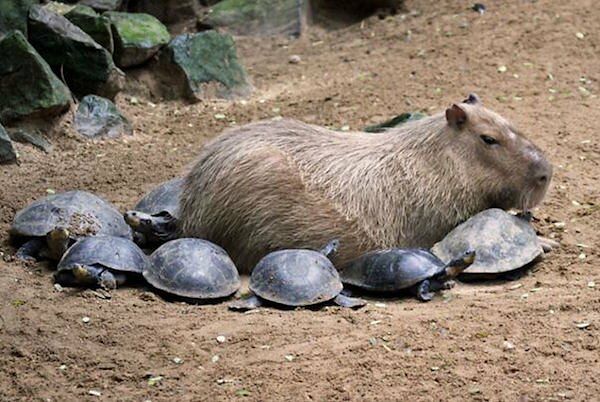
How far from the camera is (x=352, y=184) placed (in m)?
6.79

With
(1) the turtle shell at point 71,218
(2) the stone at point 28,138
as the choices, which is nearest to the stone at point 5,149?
(2) the stone at point 28,138

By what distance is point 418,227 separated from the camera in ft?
22.5

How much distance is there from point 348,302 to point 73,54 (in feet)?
13.9

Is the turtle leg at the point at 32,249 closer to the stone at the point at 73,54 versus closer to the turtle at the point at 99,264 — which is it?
the turtle at the point at 99,264

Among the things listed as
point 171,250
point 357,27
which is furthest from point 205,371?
point 357,27

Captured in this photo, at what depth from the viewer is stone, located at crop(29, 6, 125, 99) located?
359 inches

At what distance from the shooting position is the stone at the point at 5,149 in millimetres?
8188

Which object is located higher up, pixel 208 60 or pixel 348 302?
pixel 208 60

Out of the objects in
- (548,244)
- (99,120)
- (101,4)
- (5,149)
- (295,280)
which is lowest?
(548,244)

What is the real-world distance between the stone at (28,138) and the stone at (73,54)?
0.78 meters

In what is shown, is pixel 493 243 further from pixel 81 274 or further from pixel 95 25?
pixel 95 25

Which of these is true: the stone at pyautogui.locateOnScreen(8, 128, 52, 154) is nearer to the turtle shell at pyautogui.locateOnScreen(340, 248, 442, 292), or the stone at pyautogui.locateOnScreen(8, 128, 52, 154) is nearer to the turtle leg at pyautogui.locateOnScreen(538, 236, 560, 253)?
the turtle shell at pyautogui.locateOnScreen(340, 248, 442, 292)

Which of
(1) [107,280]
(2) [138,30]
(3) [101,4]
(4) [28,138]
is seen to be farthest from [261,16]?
(1) [107,280]

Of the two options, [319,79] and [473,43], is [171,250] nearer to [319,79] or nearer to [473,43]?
[319,79]
